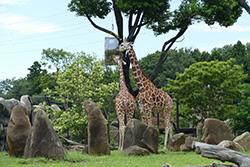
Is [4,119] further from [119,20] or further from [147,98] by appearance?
[119,20]

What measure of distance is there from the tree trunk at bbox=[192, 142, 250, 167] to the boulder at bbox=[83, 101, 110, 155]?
16.7 ft

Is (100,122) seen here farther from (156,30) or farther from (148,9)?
(156,30)

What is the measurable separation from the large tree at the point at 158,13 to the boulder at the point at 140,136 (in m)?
6.65

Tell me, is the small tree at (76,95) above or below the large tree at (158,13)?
below

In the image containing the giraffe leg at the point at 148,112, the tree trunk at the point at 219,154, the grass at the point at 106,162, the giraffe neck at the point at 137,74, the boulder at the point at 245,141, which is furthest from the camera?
the giraffe neck at the point at 137,74

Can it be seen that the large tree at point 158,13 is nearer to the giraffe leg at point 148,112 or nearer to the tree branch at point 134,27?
the tree branch at point 134,27

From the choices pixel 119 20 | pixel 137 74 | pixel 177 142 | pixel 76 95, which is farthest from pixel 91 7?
pixel 177 142

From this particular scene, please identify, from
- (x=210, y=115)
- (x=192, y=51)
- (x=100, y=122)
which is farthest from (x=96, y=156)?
(x=192, y=51)

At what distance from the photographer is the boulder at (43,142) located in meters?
10.1

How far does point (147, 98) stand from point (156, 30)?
8604 mm

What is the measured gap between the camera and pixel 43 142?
33.2 ft

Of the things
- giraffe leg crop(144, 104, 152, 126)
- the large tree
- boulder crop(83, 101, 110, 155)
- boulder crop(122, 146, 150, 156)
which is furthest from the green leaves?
boulder crop(122, 146, 150, 156)

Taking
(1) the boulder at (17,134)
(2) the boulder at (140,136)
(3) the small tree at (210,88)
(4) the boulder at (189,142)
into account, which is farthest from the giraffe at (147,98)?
(3) the small tree at (210,88)

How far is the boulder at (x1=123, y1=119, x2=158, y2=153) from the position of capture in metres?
12.1
